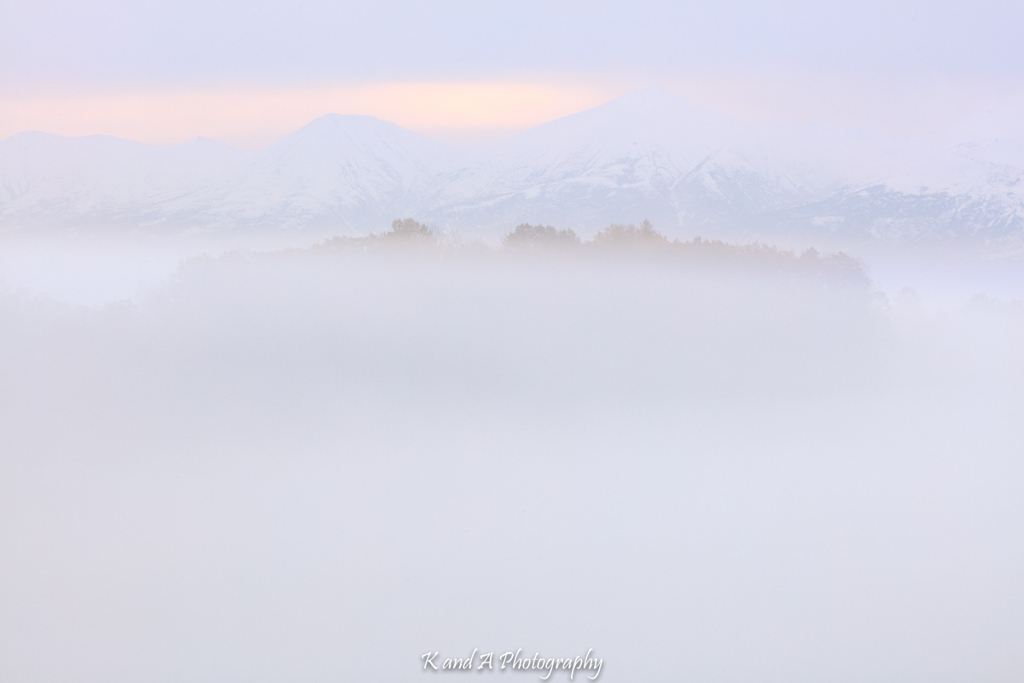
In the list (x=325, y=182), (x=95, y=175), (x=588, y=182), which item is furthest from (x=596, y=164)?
(x=95, y=175)

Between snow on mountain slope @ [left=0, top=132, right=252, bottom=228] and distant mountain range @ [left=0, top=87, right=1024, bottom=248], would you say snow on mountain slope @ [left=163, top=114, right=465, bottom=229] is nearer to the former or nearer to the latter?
distant mountain range @ [left=0, top=87, right=1024, bottom=248]

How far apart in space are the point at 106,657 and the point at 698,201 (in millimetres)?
8422

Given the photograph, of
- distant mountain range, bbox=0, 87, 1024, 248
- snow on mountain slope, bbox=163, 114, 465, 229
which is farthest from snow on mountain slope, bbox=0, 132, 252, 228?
snow on mountain slope, bbox=163, 114, 465, 229

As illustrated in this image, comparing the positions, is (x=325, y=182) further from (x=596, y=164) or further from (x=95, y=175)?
(x=596, y=164)

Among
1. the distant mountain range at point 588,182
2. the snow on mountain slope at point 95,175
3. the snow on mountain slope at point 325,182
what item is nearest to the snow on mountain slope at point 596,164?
the distant mountain range at point 588,182

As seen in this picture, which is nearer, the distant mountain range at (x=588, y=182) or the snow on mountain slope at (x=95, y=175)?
the snow on mountain slope at (x=95, y=175)

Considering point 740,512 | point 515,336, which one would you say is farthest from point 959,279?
point 515,336

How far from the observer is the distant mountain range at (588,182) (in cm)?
966

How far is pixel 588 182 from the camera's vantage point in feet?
32.9

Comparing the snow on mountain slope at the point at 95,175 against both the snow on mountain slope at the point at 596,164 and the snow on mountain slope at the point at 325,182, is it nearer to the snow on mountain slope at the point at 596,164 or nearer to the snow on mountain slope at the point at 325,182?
the snow on mountain slope at the point at 325,182

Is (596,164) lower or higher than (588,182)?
higher

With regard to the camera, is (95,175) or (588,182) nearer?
(95,175)

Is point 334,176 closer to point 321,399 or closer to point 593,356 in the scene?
point 321,399

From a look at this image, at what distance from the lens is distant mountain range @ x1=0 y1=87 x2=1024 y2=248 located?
966 cm
